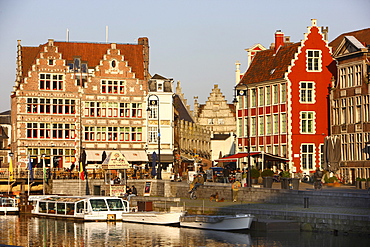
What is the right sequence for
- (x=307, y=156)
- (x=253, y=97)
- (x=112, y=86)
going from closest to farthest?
(x=307, y=156) → (x=253, y=97) → (x=112, y=86)

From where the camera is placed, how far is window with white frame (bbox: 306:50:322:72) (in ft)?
230

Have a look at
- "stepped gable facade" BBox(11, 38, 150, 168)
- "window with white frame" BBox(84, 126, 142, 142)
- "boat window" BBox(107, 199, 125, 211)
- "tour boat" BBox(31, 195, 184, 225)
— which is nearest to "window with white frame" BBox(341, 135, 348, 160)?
"tour boat" BBox(31, 195, 184, 225)

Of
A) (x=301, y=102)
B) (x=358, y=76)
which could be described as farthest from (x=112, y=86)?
(x=358, y=76)

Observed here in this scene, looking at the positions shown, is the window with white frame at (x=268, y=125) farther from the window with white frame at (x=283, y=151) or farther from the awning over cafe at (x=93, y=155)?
the awning over cafe at (x=93, y=155)

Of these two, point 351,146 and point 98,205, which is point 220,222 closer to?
point 98,205

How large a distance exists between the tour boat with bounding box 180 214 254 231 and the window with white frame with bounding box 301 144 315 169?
79.5ft

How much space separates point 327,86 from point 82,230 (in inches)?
1176

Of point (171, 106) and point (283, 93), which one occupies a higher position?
point (171, 106)

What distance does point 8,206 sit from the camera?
2387 inches

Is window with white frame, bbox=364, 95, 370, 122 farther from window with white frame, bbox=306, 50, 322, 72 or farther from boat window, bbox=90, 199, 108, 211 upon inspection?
boat window, bbox=90, 199, 108, 211

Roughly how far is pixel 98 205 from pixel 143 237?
A: 1105 centimetres

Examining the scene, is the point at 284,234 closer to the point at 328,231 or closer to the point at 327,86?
the point at 328,231

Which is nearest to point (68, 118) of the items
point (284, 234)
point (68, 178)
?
point (68, 178)

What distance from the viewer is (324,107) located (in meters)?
69.8
